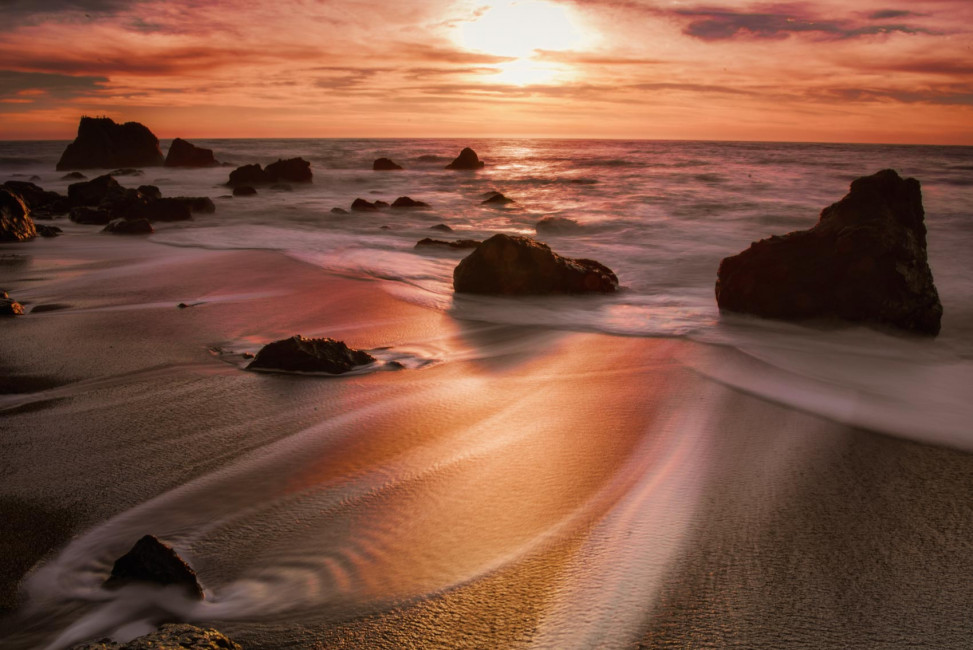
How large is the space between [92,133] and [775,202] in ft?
123

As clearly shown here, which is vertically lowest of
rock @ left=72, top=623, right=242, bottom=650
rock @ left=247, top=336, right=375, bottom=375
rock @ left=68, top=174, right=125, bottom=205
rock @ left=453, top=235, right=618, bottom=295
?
rock @ left=72, top=623, right=242, bottom=650

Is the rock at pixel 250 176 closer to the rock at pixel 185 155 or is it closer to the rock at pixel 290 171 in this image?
the rock at pixel 290 171

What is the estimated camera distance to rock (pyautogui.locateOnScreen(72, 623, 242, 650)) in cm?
151

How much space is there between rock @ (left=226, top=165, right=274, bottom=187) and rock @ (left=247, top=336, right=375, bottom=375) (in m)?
22.5

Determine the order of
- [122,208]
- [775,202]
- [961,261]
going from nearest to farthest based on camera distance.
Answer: [961,261], [122,208], [775,202]

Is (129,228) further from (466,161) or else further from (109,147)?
(109,147)

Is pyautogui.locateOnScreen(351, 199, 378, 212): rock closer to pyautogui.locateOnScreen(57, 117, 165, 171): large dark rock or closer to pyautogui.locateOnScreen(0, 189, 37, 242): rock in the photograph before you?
pyautogui.locateOnScreen(0, 189, 37, 242): rock

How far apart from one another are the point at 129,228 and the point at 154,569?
10.7 m

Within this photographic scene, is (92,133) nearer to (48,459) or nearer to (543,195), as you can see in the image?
(543,195)

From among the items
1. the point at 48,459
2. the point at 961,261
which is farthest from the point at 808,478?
the point at 961,261

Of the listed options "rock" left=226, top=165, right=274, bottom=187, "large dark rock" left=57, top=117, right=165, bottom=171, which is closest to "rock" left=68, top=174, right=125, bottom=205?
"rock" left=226, top=165, right=274, bottom=187

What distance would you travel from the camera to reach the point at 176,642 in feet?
5.06

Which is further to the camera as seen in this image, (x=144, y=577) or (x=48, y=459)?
(x=48, y=459)

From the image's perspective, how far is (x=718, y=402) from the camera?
3738 millimetres
